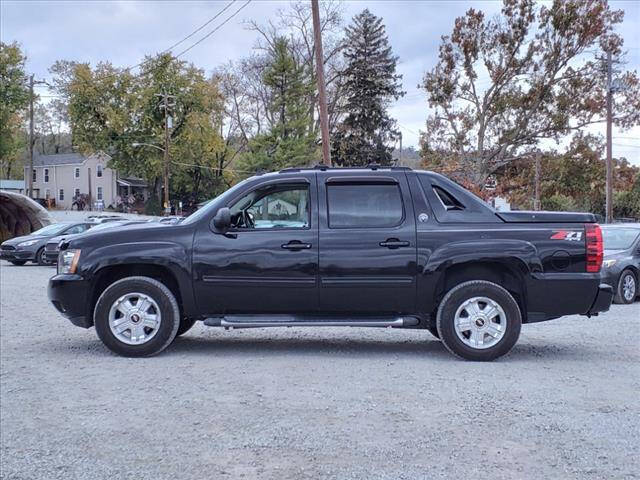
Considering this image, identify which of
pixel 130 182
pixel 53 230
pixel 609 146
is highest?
pixel 130 182

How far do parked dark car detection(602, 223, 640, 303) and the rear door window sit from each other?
682 centimetres

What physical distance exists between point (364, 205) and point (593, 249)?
237 centimetres

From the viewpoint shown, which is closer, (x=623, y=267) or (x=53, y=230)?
(x=623, y=267)

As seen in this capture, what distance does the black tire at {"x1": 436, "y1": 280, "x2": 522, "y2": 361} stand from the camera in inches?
264

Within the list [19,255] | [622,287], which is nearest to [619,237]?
[622,287]

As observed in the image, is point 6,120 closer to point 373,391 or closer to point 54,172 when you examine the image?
point 54,172

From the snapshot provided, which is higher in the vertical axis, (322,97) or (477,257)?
(322,97)

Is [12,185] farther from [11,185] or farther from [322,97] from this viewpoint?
[322,97]

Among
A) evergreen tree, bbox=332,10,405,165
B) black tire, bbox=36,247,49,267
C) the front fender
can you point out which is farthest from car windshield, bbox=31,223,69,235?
evergreen tree, bbox=332,10,405,165

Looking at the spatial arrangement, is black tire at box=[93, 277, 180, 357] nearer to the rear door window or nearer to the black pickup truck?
the black pickup truck

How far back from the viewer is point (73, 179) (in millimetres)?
81750

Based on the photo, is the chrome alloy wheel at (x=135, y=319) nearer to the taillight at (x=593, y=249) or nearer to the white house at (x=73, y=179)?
the taillight at (x=593, y=249)

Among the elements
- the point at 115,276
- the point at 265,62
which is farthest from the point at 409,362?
the point at 265,62

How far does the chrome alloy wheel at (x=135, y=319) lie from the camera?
6945mm
